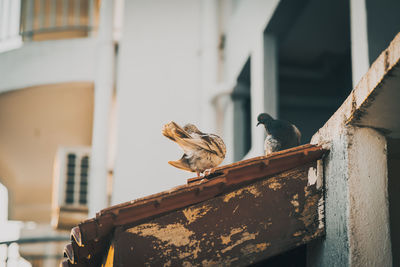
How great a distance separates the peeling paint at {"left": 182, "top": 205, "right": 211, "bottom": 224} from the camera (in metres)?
3.58

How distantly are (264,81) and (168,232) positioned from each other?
474 cm

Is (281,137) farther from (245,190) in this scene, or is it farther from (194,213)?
(194,213)

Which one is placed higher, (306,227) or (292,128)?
(292,128)

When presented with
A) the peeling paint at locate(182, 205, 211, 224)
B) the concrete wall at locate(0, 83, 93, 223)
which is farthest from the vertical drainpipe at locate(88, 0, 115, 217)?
the peeling paint at locate(182, 205, 211, 224)

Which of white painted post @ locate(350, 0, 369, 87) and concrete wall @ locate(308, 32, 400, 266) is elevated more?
white painted post @ locate(350, 0, 369, 87)

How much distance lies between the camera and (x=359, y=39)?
480 cm

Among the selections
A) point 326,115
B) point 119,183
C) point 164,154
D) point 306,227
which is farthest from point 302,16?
point 306,227

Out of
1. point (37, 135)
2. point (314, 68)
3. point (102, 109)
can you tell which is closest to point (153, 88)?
point (102, 109)

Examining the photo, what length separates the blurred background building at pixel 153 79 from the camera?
9008 mm

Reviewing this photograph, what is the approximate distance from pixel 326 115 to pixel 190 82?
2460 millimetres

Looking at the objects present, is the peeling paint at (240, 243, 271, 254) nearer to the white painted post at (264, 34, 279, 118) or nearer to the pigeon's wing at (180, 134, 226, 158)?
the pigeon's wing at (180, 134, 226, 158)

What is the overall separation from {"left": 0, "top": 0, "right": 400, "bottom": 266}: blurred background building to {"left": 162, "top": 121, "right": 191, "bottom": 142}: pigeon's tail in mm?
3683

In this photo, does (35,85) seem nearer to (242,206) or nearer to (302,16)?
(302,16)

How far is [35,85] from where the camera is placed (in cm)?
1162
